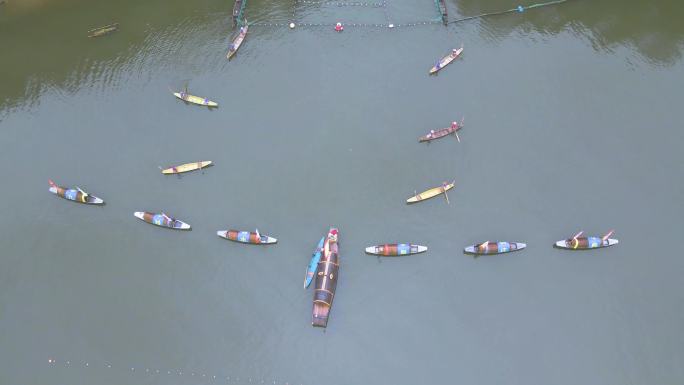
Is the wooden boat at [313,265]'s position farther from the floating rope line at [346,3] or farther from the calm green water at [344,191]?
the floating rope line at [346,3]

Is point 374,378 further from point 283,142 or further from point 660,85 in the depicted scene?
point 660,85

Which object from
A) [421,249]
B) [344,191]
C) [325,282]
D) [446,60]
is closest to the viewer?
[325,282]

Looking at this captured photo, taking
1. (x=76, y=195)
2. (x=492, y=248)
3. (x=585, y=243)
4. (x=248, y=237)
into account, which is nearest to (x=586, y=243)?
(x=585, y=243)

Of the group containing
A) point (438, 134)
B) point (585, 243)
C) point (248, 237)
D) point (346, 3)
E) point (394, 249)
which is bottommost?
point (248, 237)

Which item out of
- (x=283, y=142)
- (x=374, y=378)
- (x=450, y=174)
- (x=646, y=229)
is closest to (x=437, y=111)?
(x=450, y=174)

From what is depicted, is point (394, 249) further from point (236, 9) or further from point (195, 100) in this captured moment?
point (236, 9)

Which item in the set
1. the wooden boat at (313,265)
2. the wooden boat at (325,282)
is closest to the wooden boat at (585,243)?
the wooden boat at (325,282)

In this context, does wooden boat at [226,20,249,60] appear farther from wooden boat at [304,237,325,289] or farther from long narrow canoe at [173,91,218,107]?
wooden boat at [304,237,325,289]
